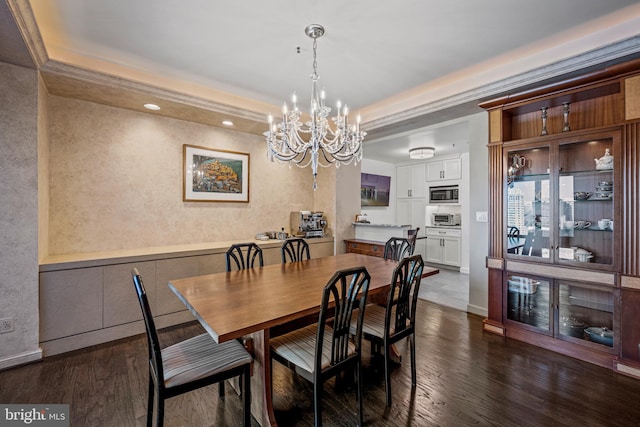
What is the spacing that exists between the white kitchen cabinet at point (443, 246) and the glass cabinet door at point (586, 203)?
3164 mm

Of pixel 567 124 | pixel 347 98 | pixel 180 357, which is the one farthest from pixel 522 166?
pixel 180 357

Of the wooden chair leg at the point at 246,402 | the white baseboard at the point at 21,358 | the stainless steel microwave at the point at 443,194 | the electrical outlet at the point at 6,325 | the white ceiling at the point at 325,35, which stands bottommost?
the white baseboard at the point at 21,358

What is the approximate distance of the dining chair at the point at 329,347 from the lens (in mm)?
1468

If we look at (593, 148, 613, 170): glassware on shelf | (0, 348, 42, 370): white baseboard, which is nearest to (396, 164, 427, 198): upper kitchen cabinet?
(593, 148, 613, 170): glassware on shelf

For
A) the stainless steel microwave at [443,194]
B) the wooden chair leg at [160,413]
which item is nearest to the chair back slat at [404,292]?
the wooden chair leg at [160,413]

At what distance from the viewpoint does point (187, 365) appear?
1.48 metres

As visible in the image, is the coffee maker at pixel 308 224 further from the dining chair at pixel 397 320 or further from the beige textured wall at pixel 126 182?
the dining chair at pixel 397 320

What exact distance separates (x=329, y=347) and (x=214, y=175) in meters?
2.95

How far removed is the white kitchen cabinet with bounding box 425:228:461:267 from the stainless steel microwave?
65cm

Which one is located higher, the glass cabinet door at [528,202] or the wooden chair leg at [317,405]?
the glass cabinet door at [528,202]

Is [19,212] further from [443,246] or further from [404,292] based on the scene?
[443,246]

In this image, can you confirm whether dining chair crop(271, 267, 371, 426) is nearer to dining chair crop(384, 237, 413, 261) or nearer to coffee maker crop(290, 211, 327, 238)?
dining chair crop(384, 237, 413, 261)

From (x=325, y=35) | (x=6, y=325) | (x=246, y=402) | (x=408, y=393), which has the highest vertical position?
(x=325, y=35)

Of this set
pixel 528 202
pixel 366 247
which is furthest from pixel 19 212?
pixel 528 202
